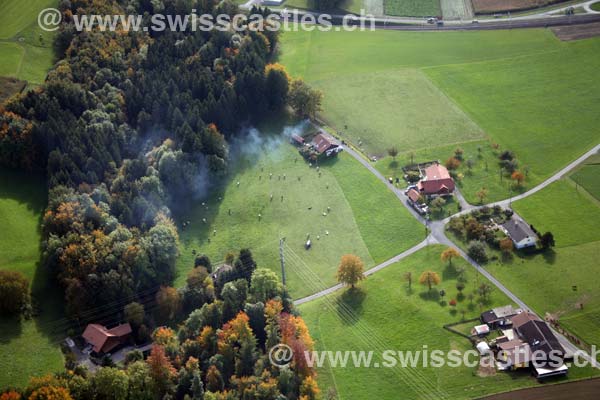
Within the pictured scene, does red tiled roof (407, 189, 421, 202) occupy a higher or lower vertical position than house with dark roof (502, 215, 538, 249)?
higher

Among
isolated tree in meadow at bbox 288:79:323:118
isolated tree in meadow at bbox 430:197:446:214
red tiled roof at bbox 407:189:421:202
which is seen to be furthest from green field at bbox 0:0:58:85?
isolated tree in meadow at bbox 430:197:446:214

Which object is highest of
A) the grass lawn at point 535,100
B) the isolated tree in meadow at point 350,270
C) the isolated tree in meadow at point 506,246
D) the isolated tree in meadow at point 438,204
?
the grass lawn at point 535,100

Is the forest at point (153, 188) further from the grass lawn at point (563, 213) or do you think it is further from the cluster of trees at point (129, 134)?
the grass lawn at point (563, 213)

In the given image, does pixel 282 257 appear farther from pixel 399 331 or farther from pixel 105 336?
pixel 105 336

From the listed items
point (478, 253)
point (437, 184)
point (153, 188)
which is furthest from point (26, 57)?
point (478, 253)

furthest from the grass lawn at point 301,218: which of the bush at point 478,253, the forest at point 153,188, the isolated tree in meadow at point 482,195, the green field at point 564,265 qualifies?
the green field at point 564,265

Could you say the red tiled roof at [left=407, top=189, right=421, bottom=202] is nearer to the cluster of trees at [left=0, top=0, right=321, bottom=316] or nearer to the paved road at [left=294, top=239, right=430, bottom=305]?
the paved road at [left=294, top=239, right=430, bottom=305]

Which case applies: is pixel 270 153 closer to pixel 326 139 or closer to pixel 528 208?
pixel 326 139
